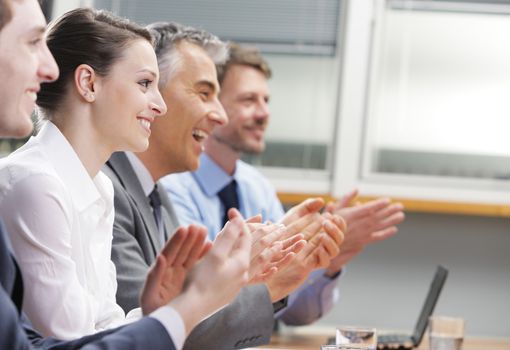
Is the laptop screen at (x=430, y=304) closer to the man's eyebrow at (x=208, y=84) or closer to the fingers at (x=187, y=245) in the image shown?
the man's eyebrow at (x=208, y=84)

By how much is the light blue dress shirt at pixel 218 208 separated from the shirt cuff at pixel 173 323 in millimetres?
1997

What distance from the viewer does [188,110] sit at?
2764 mm

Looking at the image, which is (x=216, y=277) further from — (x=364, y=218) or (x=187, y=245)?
(x=364, y=218)

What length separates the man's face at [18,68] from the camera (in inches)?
52.4

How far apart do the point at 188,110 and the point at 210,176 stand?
31.5 inches

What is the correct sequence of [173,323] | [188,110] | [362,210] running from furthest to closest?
[362,210] → [188,110] → [173,323]

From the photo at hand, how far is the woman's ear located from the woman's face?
0.01 m

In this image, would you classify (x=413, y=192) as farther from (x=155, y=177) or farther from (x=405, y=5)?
(x=155, y=177)

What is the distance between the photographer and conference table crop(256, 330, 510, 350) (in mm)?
3133

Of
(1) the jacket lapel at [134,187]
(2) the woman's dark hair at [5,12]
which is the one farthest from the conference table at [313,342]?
(2) the woman's dark hair at [5,12]

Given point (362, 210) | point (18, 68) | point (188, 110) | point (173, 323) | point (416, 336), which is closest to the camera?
point (173, 323)

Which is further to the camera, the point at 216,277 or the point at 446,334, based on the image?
the point at 446,334

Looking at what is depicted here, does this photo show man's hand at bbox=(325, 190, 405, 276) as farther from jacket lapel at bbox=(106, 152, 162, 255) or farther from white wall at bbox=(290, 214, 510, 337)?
white wall at bbox=(290, 214, 510, 337)

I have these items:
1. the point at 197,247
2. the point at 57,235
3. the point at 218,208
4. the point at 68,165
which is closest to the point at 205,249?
the point at 197,247
